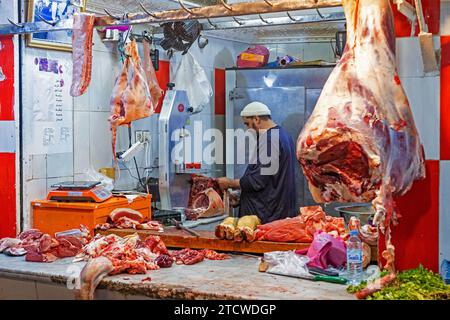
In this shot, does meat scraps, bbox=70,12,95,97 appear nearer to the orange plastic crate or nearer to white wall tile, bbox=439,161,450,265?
the orange plastic crate

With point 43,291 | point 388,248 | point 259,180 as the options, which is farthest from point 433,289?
point 259,180

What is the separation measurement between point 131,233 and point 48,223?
0.93 metres

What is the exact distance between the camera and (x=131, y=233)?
18.4 ft

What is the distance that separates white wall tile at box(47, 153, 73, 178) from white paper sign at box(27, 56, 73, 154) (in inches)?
Answer: 2.0

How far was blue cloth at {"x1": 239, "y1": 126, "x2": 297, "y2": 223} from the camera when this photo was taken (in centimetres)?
692

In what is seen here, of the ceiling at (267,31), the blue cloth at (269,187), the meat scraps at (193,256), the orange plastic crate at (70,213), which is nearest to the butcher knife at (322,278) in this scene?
the meat scraps at (193,256)

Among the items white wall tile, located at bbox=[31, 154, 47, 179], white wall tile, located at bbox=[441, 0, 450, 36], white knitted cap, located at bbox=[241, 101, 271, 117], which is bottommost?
white wall tile, located at bbox=[31, 154, 47, 179]

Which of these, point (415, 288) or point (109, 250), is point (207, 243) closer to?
point (109, 250)

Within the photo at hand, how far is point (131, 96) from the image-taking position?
5.51m

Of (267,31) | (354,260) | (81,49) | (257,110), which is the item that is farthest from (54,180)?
(267,31)

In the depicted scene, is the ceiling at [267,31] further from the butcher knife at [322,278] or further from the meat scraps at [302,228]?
the butcher knife at [322,278]

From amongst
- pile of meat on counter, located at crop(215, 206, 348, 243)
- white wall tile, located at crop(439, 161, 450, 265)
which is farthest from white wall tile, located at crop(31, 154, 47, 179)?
white wall tile, located at crop(439, 161, 450, 265)

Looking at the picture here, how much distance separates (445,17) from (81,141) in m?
4.09

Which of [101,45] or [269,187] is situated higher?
[101,45]
